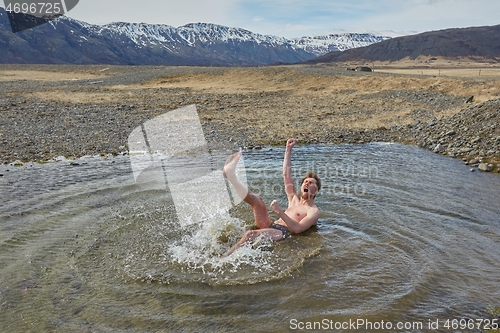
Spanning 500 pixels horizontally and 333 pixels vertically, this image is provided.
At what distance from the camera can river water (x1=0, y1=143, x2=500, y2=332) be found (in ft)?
16.2

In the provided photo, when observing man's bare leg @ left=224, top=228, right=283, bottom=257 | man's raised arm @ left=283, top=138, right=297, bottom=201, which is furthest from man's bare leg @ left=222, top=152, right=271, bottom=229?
man's raised arm @ left=283, top=138, right=297, bottom=201

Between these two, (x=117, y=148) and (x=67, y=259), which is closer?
(x=67, y=259)

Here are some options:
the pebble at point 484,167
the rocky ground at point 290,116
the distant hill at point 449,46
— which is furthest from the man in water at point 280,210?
the distant hill at point 449,46

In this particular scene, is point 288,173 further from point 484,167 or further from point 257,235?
point 484,167

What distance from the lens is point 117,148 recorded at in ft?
47.3

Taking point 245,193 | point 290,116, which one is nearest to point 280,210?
point 245,193

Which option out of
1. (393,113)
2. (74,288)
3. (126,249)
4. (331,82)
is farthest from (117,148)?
(331,82)

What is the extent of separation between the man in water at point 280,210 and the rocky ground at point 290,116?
22.6ft

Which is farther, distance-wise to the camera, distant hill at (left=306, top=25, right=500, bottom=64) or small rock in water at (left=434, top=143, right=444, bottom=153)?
distant hill at (left=306, top=25, right=500, bottom=64)

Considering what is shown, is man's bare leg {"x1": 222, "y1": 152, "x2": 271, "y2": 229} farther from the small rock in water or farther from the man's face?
the small rock in water

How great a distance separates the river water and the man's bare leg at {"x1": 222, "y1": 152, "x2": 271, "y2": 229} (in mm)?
462

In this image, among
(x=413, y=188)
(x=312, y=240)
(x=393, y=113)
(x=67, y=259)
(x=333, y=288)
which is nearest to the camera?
(x=333, y=288)

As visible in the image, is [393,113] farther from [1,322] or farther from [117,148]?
[1,322]

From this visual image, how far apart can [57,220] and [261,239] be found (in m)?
4.25
